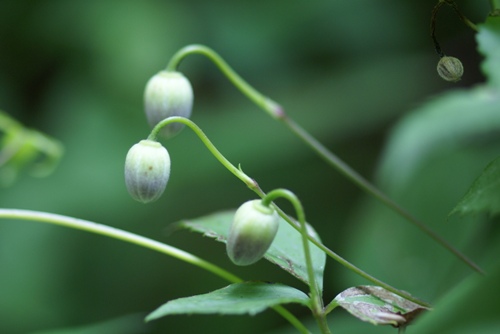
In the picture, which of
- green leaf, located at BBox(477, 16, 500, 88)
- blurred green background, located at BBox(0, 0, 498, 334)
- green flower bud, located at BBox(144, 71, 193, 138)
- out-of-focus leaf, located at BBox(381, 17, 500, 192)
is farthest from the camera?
blurred green background, located at BBox(0, 0, 498, 334)

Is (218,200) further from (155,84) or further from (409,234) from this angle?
(155,84)

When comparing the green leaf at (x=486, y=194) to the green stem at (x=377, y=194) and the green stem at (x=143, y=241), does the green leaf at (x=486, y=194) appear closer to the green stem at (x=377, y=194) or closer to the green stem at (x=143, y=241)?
the green stem at (x=377, y=194)

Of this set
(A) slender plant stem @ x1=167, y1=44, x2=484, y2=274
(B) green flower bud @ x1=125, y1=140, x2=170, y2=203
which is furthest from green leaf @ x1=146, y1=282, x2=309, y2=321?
(A) slender plant stem @ x1=167, y1=44, x2=484, y2=274

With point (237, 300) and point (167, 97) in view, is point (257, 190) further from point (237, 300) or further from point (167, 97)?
point (167, 97)

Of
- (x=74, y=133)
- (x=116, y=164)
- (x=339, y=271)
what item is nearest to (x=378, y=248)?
(x=339, y=271)

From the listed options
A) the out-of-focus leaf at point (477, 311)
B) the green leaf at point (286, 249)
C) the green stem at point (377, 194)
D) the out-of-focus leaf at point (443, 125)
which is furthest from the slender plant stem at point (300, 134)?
the out-of-focus leaf at point (443, 125)

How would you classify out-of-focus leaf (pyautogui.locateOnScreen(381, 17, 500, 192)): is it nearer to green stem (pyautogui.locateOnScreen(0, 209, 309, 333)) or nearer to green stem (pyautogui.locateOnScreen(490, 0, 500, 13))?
green stem (pyautogui.locateOnScreen(490, 0, 500, 13))
